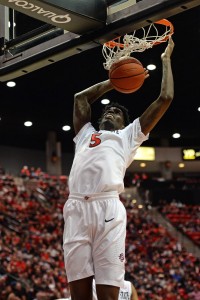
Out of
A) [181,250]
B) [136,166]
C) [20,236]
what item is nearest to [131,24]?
[20,236]

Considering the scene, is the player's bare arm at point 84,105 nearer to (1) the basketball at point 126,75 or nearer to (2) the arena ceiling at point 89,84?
(1) the basketball at point 126,75

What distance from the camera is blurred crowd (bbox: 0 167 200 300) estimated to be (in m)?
13.9

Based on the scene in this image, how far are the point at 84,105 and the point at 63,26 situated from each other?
0.76 meters

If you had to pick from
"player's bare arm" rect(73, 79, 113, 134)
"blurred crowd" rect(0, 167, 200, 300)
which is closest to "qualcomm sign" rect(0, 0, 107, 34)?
"player's bare arm" rect(73, 79, 113, 134)

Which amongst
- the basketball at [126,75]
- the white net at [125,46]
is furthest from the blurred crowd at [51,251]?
the basketball at [126,75]

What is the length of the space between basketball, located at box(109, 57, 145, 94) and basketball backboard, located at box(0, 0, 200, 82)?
0.27 meters

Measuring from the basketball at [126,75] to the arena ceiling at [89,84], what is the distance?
6.93 metres

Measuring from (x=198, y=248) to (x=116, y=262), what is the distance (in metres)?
20.1

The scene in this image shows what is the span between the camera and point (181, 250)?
21953 millimetres

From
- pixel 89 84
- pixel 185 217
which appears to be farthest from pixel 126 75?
pixel 185 217

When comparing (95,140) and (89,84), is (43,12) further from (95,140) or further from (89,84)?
(89,84)

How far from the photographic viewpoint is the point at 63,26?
443 cm

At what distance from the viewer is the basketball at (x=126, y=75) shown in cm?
468

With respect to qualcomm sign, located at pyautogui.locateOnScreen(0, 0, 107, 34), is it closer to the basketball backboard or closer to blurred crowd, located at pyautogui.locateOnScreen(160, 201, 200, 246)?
the basketball backboard
